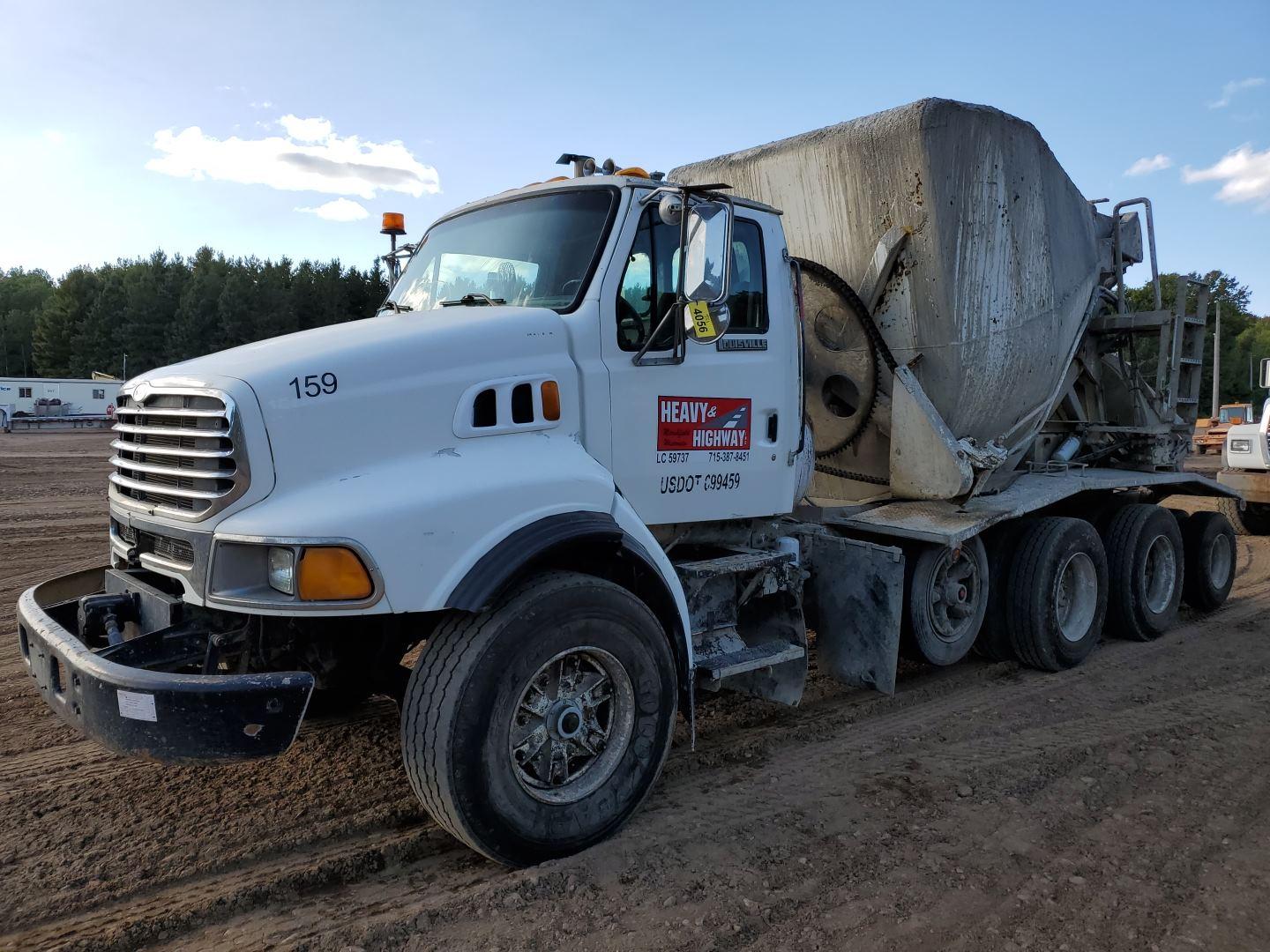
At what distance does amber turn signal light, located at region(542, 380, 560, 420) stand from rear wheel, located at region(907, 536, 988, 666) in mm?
2939

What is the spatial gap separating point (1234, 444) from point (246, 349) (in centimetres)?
1308

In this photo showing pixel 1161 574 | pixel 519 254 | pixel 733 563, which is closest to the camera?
pixel 519 254

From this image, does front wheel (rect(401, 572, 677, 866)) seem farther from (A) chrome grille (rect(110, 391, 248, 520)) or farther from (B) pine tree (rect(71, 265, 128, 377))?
(B) pine tree (rect(71, 265, 128, 377))

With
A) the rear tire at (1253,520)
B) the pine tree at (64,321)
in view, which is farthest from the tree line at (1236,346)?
A: the pine tree at (64,321)

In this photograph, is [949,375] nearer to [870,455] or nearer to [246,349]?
[870,455]

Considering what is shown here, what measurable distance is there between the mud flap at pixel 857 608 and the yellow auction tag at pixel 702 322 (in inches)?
70.0

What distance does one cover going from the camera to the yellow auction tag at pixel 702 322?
3.87 meters

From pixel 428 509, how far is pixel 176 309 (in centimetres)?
5907

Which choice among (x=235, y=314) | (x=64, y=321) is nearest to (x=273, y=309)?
(x=235, y=314)

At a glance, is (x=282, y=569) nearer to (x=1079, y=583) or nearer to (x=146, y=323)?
(x=1079, y=583)

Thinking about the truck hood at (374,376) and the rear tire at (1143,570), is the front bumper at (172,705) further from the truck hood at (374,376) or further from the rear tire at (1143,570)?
the rear tire at (1143,570)

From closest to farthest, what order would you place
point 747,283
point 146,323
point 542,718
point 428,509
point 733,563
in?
point 428,509 → point 542,718 → point 733,563 → point 747,283 → point 146,323

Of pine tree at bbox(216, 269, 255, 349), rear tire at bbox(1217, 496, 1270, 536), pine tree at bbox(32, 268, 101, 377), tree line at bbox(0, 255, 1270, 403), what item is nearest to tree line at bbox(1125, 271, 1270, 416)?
tree line at bbox(0, 255, 1270, 403)

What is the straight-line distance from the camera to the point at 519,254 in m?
4.20
